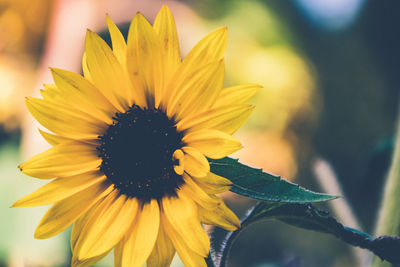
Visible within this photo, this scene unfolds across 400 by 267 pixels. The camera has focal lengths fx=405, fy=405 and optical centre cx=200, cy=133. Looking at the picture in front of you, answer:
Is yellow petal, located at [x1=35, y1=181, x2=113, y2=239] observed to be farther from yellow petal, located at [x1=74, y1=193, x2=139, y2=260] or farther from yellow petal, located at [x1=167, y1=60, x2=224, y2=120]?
yellow petal, located at [x1=167, y1=60, x2=224, y2=120]

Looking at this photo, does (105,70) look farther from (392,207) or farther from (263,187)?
(392,207)

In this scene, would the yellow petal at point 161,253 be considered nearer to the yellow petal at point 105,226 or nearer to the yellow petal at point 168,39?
the yellow petal at point 105,226

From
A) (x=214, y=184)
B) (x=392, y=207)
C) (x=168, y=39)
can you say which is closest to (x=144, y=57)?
(x=168, y=39)

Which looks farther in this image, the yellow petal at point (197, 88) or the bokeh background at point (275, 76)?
the bokeh background at point (275, 76)

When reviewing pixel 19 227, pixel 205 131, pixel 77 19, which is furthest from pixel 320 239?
pixel 205 131

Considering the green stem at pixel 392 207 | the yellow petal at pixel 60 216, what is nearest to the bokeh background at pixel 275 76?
the green stem at pixel 392 207

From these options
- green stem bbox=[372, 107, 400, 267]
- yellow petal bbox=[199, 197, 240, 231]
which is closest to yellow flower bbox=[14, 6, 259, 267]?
yellow petal bbox=[199, 197, 240, 231]

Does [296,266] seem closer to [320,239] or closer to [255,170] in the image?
[255,170]
